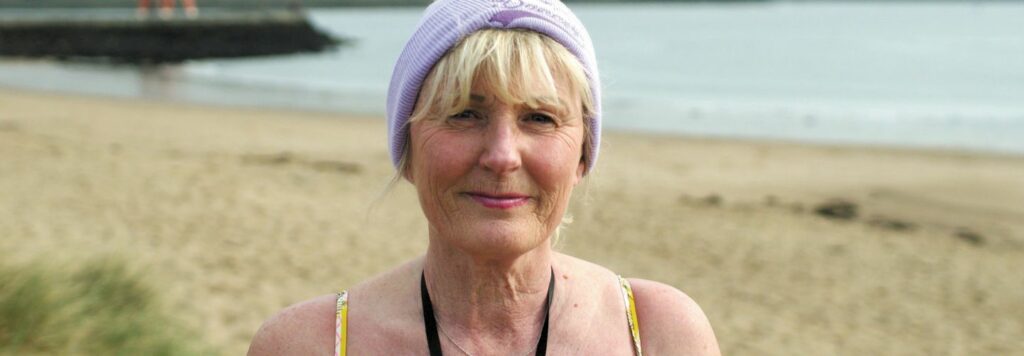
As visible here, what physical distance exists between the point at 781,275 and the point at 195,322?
18.3ft

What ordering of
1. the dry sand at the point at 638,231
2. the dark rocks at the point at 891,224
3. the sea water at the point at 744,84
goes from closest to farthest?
1. the dry sand at the point at 638,231
2. the dark rocks at the point at 891,224
3. the sea water at the point at 744,84

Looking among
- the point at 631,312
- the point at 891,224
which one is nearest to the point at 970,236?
the point at 891,224

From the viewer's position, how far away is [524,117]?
6.04 ft

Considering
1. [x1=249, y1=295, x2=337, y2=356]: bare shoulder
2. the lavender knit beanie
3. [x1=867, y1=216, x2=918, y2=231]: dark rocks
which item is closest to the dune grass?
[x1=249, y1=295, x2=337, y2=356]: bare shoulder

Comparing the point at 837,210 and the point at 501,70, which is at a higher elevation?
the point at 501,70

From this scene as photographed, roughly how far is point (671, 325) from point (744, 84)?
34.8 meters

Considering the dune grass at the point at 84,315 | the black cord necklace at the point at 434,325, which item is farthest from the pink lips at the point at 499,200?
the dune grass at the point at 84,315

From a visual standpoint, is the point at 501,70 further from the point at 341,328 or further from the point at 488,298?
the point at 341,328

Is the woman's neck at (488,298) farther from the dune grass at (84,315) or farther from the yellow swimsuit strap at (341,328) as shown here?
the dune grass at (84,315)

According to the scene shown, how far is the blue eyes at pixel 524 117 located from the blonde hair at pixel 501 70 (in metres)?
0.02

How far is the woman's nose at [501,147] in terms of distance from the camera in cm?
178

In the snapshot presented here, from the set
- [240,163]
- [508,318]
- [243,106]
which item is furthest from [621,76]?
[508,318]

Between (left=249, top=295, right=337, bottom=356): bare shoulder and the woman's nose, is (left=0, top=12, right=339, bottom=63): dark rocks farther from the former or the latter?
the woman's nose

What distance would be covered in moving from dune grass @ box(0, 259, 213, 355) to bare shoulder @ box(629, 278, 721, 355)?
12.2 ft
